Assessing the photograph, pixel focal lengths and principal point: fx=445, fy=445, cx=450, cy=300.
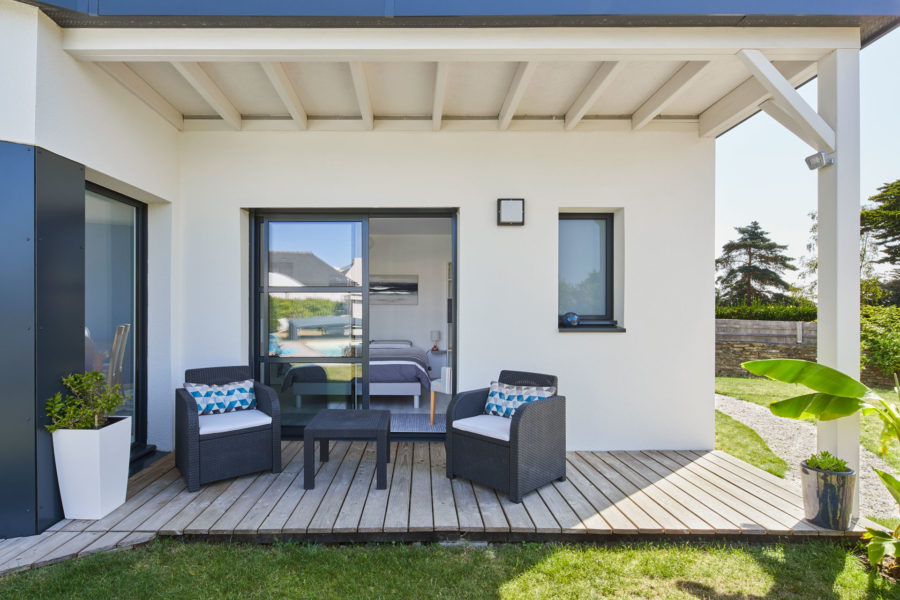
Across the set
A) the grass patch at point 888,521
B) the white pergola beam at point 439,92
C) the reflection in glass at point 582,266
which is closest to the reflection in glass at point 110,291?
the white pergola beam at point 439,92

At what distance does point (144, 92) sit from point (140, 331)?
217 centimetres

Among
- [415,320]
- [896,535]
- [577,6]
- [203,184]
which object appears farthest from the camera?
[415,320]

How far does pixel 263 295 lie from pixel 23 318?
83.6 inches

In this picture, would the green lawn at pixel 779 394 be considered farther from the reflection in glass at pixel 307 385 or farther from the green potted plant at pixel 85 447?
the green potted plant at pixel 85 447

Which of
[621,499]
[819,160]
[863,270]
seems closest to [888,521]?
[621,499]

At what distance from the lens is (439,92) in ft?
12.2

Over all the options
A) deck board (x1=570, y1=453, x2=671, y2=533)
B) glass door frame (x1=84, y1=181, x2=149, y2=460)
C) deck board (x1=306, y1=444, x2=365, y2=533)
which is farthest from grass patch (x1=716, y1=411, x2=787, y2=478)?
glass door frame (x1=84, y1=181, x2=149, y2=460)

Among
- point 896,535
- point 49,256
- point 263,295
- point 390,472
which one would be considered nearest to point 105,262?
point 49,256

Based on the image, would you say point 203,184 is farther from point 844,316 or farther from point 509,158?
point 844,316

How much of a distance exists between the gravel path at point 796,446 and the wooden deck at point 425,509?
65 centimetres

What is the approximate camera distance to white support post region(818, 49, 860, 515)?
2.97 meters

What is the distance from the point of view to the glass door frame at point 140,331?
428 centimetres

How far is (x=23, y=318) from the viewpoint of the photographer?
9.12 ft

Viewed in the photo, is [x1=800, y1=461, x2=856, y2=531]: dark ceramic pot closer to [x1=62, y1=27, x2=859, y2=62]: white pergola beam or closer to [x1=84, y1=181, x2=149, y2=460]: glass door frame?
[x1=62, y1=27, x2=859, y2=62]: white pergola beam
